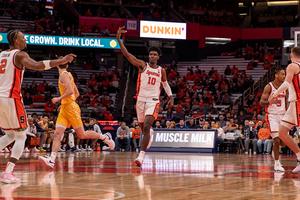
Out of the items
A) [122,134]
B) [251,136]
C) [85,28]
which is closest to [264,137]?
[251,136]

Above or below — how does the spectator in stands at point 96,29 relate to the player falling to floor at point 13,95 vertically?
above

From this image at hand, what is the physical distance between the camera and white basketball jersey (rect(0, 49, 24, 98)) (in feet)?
17.5

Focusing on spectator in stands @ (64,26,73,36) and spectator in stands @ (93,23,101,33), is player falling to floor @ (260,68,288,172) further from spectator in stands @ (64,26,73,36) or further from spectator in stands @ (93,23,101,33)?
spectator in stands @ (93,23,101,33)

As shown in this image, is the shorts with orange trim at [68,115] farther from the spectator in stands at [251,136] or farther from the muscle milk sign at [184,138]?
the spectator in stands at [251,136]

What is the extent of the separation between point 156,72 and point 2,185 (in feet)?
12.4

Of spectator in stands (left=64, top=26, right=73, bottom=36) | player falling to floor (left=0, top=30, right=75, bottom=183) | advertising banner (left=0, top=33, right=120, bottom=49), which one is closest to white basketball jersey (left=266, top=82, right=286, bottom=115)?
player falling to floor (left=0, top=30, right=75, bottom=183)

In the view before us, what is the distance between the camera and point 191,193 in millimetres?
4328

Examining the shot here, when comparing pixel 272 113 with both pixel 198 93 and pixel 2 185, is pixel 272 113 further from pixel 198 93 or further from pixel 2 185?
pixel 198 93

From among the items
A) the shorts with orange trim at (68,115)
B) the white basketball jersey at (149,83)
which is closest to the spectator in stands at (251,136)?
the white basketball jersey at (149,83)

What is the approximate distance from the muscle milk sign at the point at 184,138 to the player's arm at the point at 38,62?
438 inches

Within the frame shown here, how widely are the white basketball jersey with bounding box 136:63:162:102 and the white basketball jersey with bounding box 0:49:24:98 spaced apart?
2.83 m

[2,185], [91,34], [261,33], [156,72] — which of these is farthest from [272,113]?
[261,33]

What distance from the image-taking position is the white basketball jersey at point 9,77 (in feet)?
17.5

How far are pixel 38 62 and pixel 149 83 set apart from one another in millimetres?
2862
